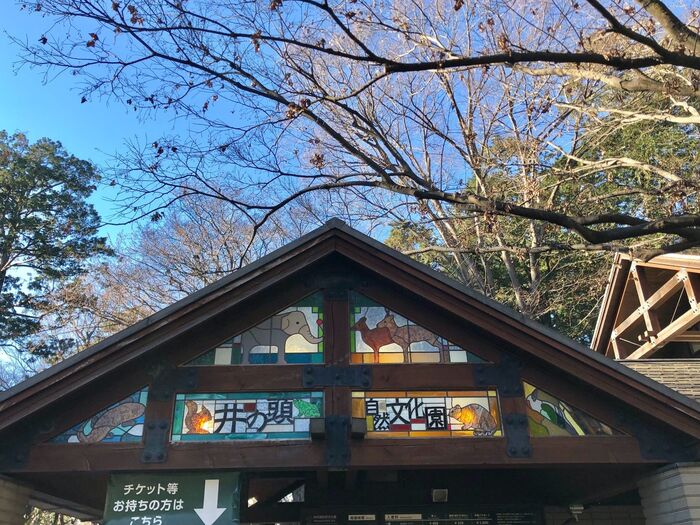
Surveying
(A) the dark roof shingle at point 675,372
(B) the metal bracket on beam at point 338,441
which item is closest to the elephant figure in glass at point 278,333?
(B) the metal bracket on beam at point 338,441

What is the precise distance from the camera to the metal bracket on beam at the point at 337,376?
6.88m

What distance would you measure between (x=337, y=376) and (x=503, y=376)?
1927mm

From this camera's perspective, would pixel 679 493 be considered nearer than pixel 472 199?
Yes

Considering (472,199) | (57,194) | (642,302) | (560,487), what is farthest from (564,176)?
(57,194)

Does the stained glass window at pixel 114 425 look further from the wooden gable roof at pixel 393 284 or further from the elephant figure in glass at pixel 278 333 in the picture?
the elephant figure in glass at pixel 278 333

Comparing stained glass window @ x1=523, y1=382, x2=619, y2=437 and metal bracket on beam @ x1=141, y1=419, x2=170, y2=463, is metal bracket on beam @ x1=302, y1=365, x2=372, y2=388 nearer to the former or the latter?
metal bracket on beam @ x1=141, y1=419, x2=170, y2=463

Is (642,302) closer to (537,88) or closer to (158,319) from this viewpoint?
(537,88)

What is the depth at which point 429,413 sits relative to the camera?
6.84 metres

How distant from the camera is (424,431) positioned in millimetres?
6738

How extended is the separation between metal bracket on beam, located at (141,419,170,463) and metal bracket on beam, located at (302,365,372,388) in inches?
63.6

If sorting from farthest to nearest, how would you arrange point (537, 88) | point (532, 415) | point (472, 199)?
point (537, 88), point (472, 199), point (532, 415)

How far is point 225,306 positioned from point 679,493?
211 inches

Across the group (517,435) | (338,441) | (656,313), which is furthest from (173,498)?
(656,313)

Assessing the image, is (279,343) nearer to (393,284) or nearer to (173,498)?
(393,284)
